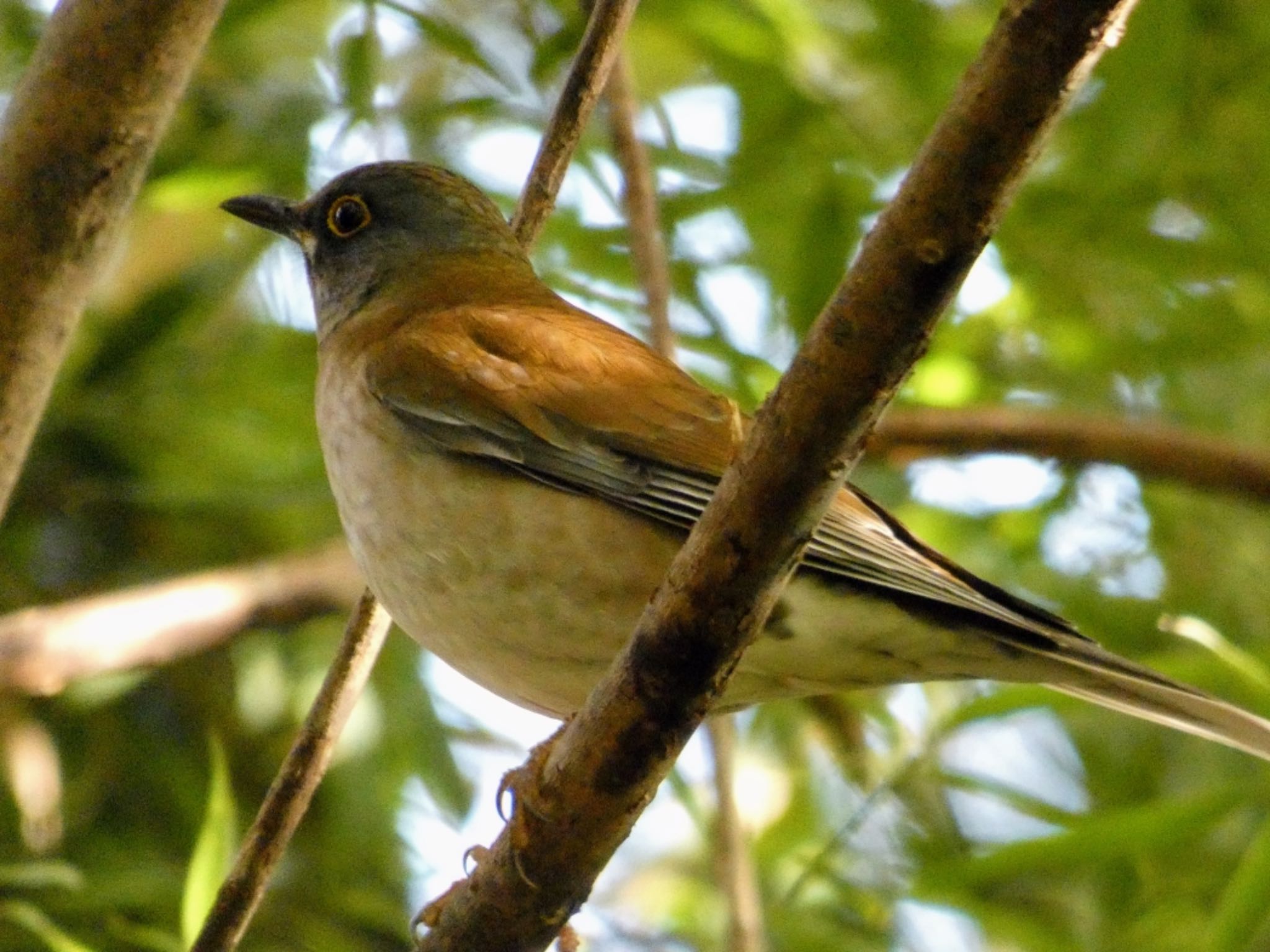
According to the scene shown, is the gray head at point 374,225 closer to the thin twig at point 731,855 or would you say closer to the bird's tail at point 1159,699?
the thin twig at point 731,855

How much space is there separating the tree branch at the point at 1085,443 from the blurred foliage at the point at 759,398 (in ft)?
0.79

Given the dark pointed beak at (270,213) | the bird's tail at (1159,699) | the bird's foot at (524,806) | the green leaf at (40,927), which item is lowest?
the green leaf at (40,927)

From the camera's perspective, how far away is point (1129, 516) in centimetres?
659

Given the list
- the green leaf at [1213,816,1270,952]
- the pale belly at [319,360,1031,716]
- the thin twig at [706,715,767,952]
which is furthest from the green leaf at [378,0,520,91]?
the green leaf at [1213,816,1270,952]

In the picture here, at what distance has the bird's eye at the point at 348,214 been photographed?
17.7ft

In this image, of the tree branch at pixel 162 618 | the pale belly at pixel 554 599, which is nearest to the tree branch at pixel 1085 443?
the tree branch at pixel 162 618

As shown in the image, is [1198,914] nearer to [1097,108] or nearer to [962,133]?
[1097,108]

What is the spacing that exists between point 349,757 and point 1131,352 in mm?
3333

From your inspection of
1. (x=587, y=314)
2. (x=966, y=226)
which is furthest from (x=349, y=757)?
(x=966, y=226)

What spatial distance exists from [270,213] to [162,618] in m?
1.37

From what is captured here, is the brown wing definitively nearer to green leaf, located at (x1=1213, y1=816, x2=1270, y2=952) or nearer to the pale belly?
the pale belly

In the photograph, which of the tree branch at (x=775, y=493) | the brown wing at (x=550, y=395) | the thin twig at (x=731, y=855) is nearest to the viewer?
the tree branch at (x=775, y=493)

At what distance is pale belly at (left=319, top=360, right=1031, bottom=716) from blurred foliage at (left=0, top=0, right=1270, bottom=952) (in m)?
1.45

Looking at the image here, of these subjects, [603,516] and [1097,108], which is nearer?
[603,516]
